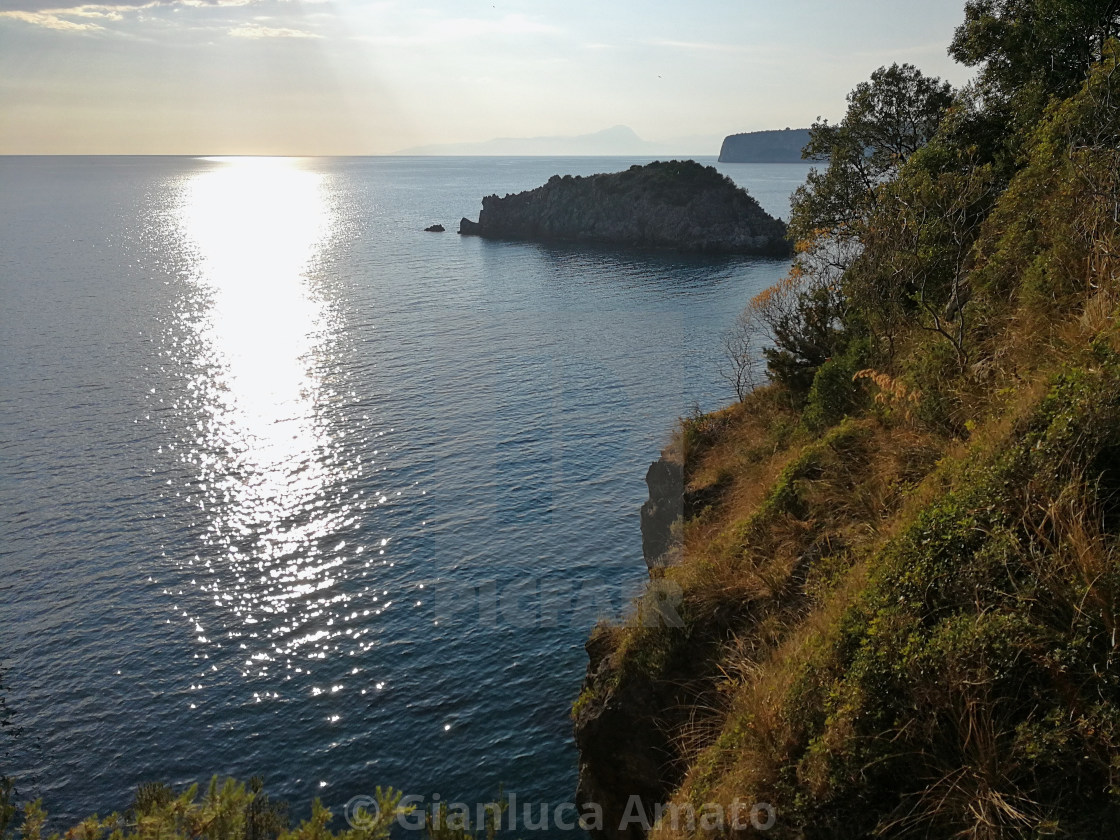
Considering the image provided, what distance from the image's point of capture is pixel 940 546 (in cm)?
1112

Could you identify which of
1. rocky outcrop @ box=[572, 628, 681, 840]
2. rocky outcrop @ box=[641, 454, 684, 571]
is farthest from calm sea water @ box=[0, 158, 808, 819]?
rocky outcrop @ box=[572, 628, 681, 840]

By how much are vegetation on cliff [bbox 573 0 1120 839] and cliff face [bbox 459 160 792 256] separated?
93965 millimetres

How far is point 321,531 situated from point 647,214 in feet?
342

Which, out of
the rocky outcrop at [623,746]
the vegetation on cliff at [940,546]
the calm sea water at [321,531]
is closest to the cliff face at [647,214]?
the calm sea water at [321,531]

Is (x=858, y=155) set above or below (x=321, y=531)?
above

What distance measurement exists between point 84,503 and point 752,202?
114m

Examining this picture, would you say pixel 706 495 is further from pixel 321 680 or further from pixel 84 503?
pixel 84 503

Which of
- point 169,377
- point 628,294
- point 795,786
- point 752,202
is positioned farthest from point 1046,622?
point 752,202

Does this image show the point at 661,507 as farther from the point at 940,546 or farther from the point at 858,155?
the point at 940,546

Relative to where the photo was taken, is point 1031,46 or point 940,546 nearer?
point 940,546

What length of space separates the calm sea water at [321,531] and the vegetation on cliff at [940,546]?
9.34m

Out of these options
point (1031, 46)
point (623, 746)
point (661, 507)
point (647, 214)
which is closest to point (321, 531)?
point (661, 507)

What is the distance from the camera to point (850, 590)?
496 inches

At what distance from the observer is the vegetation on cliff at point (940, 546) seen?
9414mm
